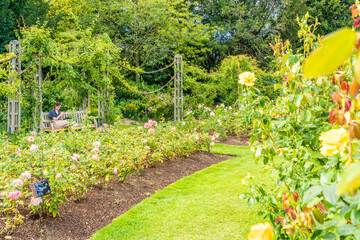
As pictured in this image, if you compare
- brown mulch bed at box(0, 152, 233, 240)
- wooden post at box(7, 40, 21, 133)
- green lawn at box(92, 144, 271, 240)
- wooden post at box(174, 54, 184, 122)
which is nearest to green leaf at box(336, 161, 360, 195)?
green lawn at box(92, 144, 271, 240)

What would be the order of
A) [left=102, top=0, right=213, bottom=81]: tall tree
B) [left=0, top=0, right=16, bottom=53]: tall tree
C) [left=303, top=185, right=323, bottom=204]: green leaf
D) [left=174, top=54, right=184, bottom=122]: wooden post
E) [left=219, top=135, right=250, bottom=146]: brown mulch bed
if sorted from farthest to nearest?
[left=102, top=0, right=213, bottom=81]: tall tree, [left=0, top=0, right=16, bottom=53]: tall tree, [left=174, top=54, right=184, bottom=122]: wooden post, [left=219, top=135, right=250, bottom=146]: brown mulch bed, [left=303, top=185, right=323, bottom=204]: green leaf

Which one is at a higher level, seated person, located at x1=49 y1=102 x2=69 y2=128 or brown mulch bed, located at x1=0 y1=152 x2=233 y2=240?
seated person, located at x1=49 y1=102 x2=69 y2=128

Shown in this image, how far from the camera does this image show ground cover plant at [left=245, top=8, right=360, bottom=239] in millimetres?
282

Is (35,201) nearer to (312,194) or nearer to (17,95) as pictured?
(312,194)

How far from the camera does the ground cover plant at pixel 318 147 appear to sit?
11.1 inches

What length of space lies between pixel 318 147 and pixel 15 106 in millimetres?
5715

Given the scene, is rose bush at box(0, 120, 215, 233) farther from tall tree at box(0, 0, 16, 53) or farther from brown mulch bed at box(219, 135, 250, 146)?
tall tree at box(0, 0, 16, 53)

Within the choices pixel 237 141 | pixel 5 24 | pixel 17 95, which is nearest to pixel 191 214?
pixel 17 95

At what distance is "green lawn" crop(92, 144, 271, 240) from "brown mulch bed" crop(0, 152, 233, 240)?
0.14 meters

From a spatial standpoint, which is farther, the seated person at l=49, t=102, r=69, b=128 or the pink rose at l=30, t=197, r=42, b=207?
the seated person at l=49, t=102, r=69, b=128

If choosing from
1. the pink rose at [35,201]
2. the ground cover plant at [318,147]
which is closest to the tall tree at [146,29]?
the pink rose at [35,201]

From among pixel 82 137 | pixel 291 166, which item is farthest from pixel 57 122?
pixel 291 166

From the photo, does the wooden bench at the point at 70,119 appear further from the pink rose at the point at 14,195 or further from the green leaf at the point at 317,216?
the green leaf at the point at 317,216

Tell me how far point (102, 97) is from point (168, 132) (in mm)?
2595
